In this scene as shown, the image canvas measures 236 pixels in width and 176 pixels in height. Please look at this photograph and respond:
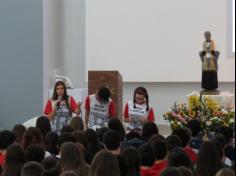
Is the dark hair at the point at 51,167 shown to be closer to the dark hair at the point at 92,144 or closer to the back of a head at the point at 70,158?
the back of a head at the point at 70,158

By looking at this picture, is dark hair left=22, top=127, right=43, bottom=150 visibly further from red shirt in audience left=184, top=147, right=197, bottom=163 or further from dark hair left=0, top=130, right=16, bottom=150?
red shirt in audience left=184, top=147, right=197, bottom=163

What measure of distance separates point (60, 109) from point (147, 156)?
13.2 ft

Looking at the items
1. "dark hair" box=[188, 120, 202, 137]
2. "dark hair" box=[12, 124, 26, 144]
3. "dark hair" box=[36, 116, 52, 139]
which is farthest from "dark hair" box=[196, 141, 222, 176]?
"dark hair" box=[36, 116, 52, 139]

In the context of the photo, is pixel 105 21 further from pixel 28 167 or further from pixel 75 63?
pixel 28 167

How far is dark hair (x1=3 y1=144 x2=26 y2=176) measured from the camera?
5203 millimetres

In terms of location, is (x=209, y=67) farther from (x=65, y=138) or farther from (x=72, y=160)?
(x=72, y=160)

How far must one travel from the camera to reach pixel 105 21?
15.1 meters

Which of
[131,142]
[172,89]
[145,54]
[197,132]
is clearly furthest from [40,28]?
[131,142]

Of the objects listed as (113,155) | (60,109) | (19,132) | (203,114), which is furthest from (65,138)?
(203,114)

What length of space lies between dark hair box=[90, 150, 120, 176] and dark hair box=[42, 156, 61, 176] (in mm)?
408

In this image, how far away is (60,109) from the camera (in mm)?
9273

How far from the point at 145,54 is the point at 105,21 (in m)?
1.32

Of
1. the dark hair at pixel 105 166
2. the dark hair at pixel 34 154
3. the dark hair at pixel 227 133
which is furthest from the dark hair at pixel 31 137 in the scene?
the dark hair at pixel 227 133

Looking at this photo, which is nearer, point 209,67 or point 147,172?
point 147,172
